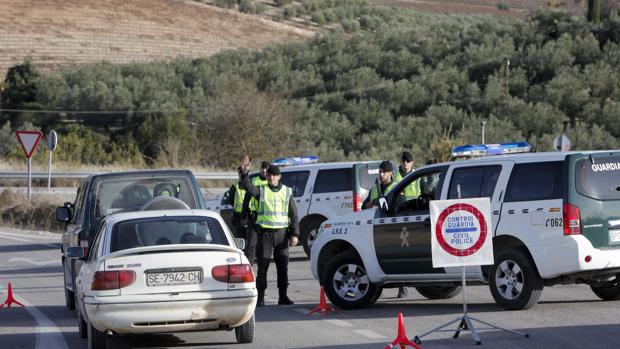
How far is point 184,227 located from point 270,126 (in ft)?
135

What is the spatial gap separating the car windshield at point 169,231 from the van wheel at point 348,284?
3.43m

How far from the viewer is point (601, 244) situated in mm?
13555

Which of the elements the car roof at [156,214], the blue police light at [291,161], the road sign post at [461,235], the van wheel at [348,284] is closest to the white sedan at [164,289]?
the car roof at [156,214]

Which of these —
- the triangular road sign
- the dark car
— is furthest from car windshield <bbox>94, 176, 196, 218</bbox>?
the triangular road sign

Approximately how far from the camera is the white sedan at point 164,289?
11.2 metres

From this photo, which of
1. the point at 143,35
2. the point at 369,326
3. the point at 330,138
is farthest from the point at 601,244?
the point at 143,35

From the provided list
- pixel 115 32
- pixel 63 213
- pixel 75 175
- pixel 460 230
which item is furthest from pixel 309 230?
pixel 115 32

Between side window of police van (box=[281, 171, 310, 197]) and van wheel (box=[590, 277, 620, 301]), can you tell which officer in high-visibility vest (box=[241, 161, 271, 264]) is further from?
side window of police van (box=[281, 171, 310, 197])

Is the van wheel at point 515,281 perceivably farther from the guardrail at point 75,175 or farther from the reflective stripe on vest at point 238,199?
the guardrail at point 75,175

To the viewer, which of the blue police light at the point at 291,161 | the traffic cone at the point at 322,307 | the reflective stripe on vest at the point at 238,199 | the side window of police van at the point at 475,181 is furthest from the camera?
the blue police light at the point at 291,161

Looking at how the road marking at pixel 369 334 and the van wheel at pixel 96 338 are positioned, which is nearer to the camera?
the van wheel at pixel 96 338

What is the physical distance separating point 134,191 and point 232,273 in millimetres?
4190

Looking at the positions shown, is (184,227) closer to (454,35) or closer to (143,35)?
(454,35)

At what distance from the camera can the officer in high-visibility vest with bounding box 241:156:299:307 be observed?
15.5m
